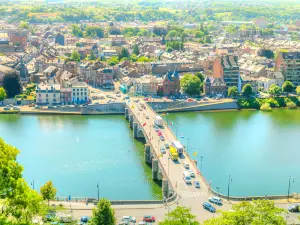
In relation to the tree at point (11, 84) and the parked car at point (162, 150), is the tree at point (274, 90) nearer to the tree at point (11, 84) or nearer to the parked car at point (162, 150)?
the parked car at point (162, 150)

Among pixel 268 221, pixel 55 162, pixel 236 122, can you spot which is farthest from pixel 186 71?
pixel 268 221

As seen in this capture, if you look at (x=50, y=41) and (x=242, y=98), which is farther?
(x=50, y=41)

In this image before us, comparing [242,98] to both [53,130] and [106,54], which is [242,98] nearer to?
[53,130]

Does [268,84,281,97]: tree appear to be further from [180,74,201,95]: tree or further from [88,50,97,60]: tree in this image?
[88,50,97,60]: tree

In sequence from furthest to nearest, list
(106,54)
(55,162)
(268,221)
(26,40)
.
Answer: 1. (26,40)
2. (106,54)
3. (55,162)
4. (268,221)

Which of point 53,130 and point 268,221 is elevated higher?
point 268,221

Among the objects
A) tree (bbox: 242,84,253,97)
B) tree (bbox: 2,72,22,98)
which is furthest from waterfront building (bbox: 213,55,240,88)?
tree (bbox: 2,72,22,98)

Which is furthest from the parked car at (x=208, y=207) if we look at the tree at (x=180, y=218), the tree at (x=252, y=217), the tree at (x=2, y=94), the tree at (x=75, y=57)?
the tree at (x=75, y=57)
